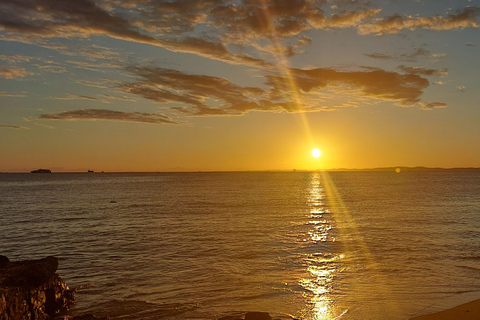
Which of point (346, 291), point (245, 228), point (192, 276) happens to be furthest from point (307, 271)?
point (245, 228)

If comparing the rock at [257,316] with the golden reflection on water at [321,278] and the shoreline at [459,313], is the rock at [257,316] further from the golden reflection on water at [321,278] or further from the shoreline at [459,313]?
the shoreline at [459,313]

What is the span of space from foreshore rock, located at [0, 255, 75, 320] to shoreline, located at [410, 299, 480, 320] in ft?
50.3

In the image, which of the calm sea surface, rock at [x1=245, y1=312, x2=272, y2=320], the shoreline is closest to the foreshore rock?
the calm sea surface

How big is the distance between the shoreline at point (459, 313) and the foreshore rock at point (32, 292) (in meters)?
15.3

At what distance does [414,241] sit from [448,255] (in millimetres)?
5696

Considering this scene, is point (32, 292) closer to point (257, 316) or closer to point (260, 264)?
point (257, 316)

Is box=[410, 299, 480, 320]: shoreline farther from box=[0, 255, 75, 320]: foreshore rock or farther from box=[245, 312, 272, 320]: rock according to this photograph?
box=[0, 255, 75, 320]: foreshore rock

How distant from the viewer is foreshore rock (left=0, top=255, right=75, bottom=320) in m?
13.9

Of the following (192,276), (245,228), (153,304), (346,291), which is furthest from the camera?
(245,228)

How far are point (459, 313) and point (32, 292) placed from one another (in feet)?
56.9

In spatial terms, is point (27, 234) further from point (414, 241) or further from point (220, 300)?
point (414, 241)

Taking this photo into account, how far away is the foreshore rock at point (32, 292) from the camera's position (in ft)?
45.5

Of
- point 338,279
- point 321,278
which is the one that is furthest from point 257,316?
point 338,279

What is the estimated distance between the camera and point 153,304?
1767cm
